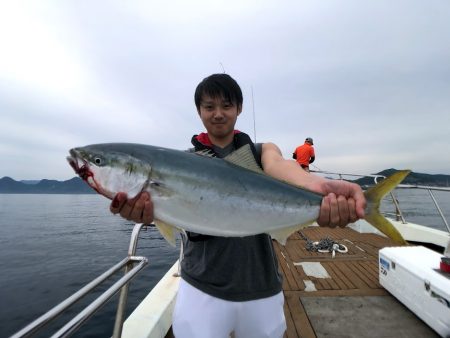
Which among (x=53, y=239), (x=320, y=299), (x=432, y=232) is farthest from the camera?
(x=53, y=239)

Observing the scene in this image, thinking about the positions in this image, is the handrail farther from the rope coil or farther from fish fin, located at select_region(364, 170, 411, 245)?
the rope coil

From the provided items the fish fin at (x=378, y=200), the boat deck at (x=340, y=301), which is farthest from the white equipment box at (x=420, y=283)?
the fish fin at (x=378, y=200)

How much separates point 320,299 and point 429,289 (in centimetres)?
192

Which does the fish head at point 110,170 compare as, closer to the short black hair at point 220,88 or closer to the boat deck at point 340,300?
the short black hair at point 220,88

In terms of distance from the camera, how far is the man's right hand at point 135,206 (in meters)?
2.41

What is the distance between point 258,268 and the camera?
2668 millimetres

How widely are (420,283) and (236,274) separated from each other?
3.57 metres

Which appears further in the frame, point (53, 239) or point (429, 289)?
point (53, 239)

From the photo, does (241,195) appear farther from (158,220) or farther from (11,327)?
(11,327)

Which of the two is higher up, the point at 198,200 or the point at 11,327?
the point at 198,200

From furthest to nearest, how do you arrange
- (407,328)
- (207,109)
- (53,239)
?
1. (53,239)
2. (407,328)
3. (207,109)

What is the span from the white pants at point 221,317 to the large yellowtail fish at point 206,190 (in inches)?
24.0

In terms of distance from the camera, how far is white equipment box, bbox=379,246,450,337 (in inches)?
161

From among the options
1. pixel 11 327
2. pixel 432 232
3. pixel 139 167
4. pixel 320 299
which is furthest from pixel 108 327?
pixel 432 232
